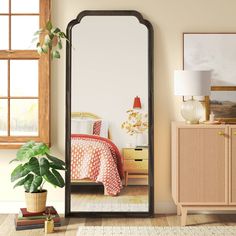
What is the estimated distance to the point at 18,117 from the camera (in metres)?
5.03

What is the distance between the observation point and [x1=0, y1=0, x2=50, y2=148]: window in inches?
197

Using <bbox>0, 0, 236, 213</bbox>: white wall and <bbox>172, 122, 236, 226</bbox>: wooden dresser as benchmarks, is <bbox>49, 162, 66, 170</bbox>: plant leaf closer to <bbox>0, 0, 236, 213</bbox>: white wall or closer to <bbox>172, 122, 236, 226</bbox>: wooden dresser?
<bbox>0, 0, 236, 213</bbox>: white wall

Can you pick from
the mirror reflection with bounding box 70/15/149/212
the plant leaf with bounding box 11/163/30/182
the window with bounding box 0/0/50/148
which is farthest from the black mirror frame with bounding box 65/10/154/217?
the plant leaf with bounding box 11/163/30/182

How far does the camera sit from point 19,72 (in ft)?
16.5

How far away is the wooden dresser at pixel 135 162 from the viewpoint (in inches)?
193

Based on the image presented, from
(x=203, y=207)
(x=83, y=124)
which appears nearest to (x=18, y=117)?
(x=83, y=124)

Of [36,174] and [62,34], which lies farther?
[62,34]

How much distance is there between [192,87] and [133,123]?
29.2 inches

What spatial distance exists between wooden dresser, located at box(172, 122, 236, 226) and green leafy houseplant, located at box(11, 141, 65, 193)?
1125 millimetres

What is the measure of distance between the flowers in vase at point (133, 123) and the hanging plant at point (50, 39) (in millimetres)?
927

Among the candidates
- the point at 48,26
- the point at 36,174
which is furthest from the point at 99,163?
the point at 48,26

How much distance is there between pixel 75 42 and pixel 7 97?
90cm

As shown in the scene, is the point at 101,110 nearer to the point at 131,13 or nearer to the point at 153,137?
the point at 153,137

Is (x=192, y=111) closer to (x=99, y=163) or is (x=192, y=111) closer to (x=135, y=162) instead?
(x=135, y=162)
